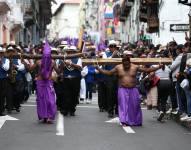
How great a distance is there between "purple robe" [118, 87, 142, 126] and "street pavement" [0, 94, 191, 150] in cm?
25

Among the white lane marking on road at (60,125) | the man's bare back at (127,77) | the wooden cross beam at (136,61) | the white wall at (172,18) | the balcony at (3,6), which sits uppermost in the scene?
the balcony at (3,6)

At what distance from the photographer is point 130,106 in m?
15.7

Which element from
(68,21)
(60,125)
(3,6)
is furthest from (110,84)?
(68,21)

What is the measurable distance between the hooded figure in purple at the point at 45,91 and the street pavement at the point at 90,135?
263 millimetres

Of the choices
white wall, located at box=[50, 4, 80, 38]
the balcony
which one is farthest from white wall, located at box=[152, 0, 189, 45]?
white wall, located at box=[50, 4, 80, 38]

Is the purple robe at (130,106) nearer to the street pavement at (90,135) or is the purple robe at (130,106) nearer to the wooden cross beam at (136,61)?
the street pavement at (90,135)

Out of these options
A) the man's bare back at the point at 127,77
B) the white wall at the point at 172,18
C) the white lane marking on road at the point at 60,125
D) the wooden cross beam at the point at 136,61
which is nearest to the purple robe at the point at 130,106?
the man's bare back at the point at 127,77

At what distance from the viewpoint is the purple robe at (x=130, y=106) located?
15.7 m

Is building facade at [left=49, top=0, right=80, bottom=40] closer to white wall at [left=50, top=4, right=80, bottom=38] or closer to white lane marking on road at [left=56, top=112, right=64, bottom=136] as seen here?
white wall at [left=50, top=4, right=80, bottom=38]

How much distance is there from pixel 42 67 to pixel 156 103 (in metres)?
3.52

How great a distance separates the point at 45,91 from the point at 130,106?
6.42ft

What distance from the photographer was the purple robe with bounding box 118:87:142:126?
15.7 meters

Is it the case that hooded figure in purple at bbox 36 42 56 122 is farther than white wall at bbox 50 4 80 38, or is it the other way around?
white wall at bbox 50 4 80 38

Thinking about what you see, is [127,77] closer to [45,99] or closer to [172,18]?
[45,99]
